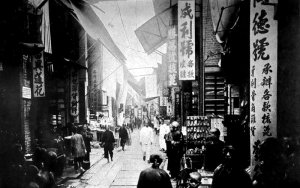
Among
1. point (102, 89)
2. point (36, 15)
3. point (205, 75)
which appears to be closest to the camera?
point (36, 15)

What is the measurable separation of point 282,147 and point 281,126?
2.71 meters

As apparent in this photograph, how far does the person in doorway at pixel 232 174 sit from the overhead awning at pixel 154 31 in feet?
55.3

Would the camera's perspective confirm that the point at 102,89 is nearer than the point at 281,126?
No

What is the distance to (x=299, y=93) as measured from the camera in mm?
7523

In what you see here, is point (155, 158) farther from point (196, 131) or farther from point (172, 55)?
point (172, 55)

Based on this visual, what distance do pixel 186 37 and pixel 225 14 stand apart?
13.0ft

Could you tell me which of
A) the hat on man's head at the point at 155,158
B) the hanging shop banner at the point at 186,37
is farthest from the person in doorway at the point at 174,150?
the hat on man's head at the point at 155,158

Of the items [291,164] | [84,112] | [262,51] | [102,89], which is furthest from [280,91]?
[102,89]

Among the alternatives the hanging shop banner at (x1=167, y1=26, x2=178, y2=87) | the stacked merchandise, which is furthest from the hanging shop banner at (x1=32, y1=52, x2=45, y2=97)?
the hanging shop banner at (x1=167, y1=26, x2=178, y2=87)

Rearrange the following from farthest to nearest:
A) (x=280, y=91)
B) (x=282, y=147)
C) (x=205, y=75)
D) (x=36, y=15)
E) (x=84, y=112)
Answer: (x=84, y=112) → (x=205, y=75) → (x=36, y=15) → (x=280, y=91) → (x=282, y=147)

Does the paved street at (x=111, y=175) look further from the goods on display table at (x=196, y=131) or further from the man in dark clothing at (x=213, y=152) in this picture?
the man in dark clothing at (x=213, y=152)

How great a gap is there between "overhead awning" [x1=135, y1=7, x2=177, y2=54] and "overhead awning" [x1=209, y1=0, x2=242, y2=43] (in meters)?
8.64

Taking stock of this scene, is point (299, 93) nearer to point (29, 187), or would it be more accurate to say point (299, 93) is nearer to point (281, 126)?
point (281, 126)

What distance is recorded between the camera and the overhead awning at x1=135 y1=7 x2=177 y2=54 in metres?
21.8
